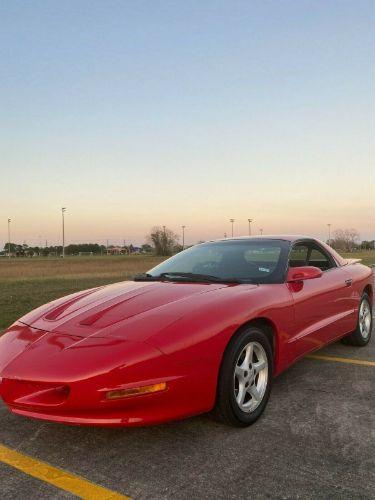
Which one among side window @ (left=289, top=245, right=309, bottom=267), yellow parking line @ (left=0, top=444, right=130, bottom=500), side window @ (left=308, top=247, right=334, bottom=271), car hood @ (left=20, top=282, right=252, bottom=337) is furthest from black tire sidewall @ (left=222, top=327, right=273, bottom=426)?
side window @ (left=308, top=247, right=334, bottom=271)

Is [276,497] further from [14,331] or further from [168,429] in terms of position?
[14,331]

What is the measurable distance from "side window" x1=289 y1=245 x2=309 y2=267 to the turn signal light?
2144mm

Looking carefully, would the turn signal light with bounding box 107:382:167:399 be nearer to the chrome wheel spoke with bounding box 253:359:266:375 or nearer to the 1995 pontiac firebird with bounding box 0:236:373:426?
the 1995 pontiac firebird with bounding box 0:236:373:426

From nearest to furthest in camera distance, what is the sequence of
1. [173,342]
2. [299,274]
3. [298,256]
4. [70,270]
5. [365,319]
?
[173,342], [299,274], [298,256], [365,319], [70,270]

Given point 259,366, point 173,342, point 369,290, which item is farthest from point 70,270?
point 173,342

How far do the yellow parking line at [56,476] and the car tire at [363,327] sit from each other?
12.4 feet

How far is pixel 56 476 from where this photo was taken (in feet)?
8.55

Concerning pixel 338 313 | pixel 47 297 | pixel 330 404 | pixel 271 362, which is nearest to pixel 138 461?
pixel 271 362

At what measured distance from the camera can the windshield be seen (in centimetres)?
412

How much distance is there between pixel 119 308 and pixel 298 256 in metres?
2.19

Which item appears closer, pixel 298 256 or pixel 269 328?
Answer: pixel 269 328

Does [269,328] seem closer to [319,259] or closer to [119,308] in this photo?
[119,308]

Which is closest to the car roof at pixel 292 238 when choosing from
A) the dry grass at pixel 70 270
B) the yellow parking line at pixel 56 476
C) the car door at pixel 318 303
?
the car door at pixel 318 303

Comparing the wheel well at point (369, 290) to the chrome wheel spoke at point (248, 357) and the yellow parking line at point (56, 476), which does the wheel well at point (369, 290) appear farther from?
the yellow parking line at point (56, 476)
